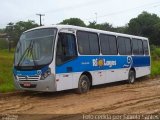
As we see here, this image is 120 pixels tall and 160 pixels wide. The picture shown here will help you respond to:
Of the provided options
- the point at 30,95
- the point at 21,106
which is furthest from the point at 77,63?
the point at 21,106

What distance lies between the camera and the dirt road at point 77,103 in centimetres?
1114

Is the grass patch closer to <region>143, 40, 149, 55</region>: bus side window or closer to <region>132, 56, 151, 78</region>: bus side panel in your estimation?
<region>132, 56, 151, 78</region>: bus side panel

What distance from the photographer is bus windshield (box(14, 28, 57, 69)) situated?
1416 centimetres

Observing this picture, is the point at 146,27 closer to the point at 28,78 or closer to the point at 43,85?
the point at 28,78

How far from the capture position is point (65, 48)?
14602 millimetres

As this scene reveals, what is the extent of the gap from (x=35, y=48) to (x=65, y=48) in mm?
1203

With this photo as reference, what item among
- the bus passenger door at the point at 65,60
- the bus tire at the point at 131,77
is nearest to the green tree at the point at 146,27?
the bus tire at the point at 131,77

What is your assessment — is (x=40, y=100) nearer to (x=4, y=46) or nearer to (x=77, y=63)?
(x=77, y=63)

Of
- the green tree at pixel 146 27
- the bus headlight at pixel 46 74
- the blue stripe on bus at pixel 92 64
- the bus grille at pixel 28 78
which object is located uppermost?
the green tree at pixel 146 27

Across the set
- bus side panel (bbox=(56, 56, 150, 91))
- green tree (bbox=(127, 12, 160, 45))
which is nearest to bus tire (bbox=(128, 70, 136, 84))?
bus side panel (bbox=(56, 56, 150, 91))

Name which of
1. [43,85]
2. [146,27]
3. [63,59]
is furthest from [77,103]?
[146,27]

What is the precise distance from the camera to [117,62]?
63.0ft

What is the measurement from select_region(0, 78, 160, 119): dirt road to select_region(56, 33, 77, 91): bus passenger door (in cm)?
61

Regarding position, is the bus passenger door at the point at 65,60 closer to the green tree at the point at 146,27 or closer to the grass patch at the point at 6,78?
the grass patch at the point at 6,78
